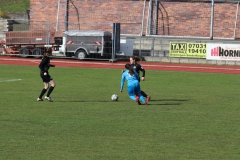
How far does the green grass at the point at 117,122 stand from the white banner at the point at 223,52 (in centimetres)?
1119

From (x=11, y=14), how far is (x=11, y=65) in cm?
2867

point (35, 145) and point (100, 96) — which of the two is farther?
point (100, 96)

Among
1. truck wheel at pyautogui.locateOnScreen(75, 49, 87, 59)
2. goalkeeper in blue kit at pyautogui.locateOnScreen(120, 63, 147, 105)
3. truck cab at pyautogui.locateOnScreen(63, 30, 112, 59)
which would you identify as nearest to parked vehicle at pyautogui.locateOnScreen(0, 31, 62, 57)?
truck cab at pyautogui.locateOnScreen(63, 30, 112, 59)

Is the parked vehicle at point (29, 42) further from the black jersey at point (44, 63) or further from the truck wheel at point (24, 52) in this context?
the black jersey at point (44, 63)

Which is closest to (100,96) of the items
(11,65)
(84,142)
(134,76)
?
(134,76)

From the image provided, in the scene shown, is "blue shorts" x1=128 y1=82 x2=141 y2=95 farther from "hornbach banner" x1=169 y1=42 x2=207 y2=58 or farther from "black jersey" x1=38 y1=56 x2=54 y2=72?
"hornbach banner" x1=169 y1=42 x2=207 y2=58

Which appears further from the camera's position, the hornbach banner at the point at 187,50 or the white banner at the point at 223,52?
the hornbach banner at the point at 187,50

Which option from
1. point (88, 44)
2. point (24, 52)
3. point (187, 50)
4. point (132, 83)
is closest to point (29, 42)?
point (24, 52)

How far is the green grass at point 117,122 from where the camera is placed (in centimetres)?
1191

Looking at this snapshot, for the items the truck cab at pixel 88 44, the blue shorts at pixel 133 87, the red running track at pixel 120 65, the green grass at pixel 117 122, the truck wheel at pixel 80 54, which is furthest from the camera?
the truck wheel at pixel 80 54

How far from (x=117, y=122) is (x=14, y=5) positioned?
181 ft

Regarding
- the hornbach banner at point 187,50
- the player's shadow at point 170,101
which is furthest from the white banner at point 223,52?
the player's shadow at point 170,101

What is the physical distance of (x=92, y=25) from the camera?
154ft

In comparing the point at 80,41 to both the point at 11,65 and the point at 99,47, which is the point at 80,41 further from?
the point at 11,65
